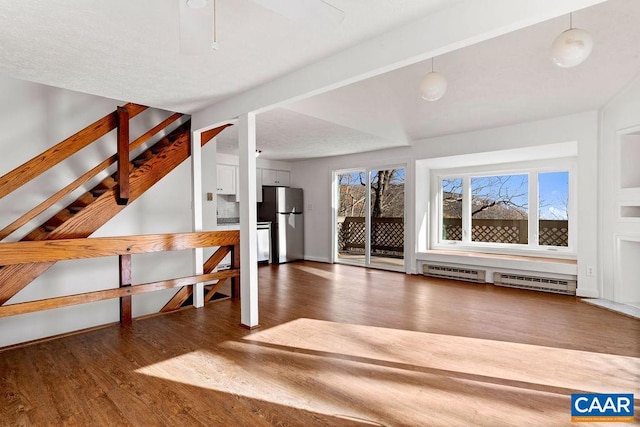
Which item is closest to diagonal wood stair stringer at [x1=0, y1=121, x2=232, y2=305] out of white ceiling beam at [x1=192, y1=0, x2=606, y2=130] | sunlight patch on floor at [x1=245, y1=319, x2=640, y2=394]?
white ceiling beam at [x1=192, y1=0, x2=606, y2=130]

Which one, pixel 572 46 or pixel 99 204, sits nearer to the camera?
pixel 572 46

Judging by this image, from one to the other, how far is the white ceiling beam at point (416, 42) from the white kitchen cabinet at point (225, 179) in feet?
11.3

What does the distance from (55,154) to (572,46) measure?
14.1 feet

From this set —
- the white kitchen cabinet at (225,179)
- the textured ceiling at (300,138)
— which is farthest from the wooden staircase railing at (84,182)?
the white kitchen cabinet at (225,179)

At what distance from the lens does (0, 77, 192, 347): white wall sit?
3.18 m

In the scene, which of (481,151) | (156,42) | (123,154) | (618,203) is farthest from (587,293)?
(123,154)

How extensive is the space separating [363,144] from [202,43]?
14.0ft

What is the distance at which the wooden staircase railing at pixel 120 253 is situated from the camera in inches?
110

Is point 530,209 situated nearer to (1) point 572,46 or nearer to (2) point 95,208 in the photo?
(1) point 572,46

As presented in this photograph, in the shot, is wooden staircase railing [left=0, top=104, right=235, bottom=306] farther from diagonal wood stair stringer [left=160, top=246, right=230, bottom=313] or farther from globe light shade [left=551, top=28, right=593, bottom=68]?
globe light shade [left=551, top=28, right=593, bottom=68]

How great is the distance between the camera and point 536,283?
4914 mm

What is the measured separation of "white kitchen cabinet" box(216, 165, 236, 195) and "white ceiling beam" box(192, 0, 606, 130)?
11.3 feet

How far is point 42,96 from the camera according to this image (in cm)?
335

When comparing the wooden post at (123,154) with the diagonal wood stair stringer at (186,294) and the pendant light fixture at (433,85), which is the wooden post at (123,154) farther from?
the pendant light fixture at (433,85)
